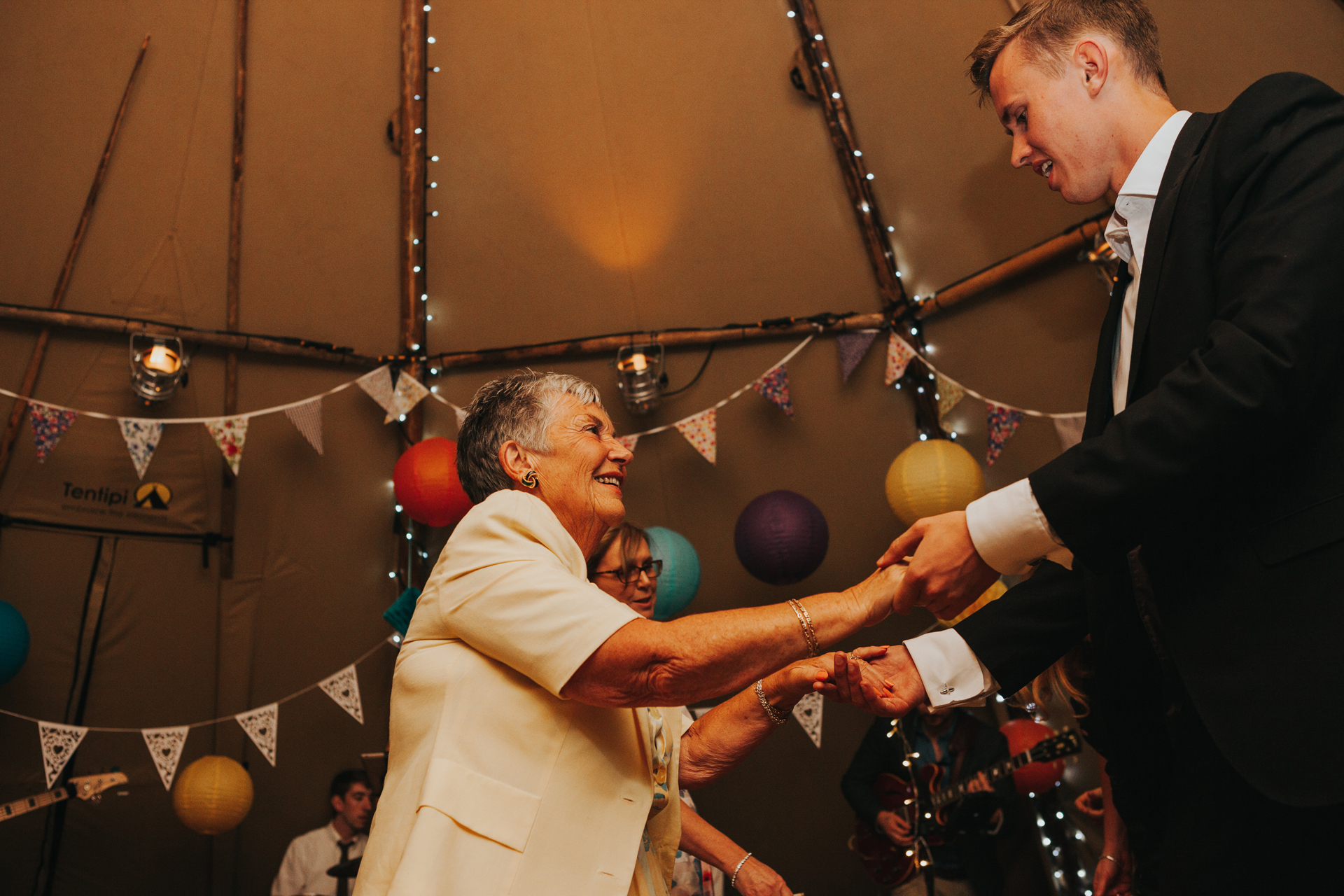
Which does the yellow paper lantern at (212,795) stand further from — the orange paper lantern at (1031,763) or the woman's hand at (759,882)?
the orange paper lantern at (1031,763)

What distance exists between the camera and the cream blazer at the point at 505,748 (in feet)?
4.18

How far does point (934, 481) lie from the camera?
3.97m

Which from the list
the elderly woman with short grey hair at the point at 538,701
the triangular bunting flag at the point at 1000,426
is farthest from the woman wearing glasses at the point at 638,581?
the triangular bunting flag at the point at 1000,426

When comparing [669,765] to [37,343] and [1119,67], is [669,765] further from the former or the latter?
[37,343]

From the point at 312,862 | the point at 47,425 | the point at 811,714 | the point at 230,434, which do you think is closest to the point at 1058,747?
the point at 811,714

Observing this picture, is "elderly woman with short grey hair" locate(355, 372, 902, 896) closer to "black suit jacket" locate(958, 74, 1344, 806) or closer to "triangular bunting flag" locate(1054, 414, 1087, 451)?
"black suit jacket" locate(958, 74, 1344, 806)

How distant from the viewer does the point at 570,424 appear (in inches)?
73.5

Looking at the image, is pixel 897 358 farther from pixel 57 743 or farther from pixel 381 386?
pixel 57 743

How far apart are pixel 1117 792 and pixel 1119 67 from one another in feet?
4.03

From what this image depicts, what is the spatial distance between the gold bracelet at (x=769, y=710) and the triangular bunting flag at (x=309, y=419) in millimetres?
3492

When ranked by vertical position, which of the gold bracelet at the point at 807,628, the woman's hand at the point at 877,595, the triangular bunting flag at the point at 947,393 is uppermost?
the triangular bunting flag at the point at 947,393

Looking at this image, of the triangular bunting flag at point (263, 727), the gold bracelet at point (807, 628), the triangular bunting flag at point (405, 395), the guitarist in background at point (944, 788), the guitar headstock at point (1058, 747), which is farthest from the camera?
the triangular bunting flag at point (405, 395)

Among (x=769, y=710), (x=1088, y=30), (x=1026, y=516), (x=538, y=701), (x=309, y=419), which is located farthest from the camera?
(x=309, y=419)

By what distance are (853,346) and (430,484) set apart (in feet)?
7.38
